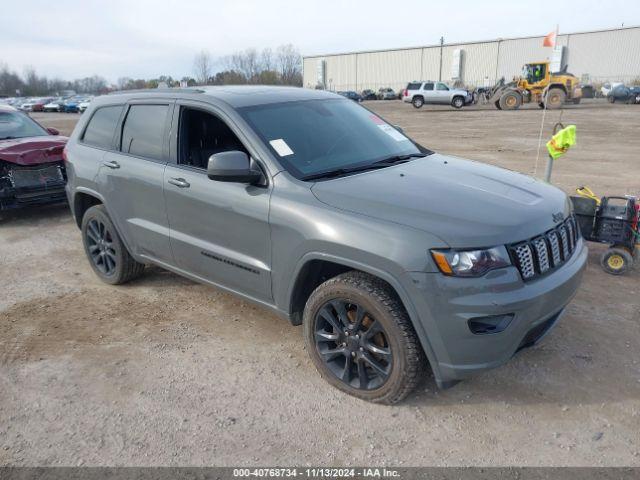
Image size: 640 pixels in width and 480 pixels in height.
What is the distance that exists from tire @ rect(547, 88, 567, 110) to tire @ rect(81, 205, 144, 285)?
1140 inches

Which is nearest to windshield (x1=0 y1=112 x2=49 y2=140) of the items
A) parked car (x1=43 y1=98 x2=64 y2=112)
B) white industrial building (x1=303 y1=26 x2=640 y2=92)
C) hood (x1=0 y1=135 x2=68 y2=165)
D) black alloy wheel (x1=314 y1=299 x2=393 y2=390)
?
hood (x1=0 y1=135 x2=68 y2=165)

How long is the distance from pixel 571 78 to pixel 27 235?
30.9 m

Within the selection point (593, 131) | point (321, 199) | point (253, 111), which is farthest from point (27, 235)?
point (593, 131)

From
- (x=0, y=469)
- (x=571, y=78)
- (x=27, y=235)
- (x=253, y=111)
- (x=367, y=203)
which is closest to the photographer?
(x=0, y=469)

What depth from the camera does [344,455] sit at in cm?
270

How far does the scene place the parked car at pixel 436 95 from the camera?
34.2 m

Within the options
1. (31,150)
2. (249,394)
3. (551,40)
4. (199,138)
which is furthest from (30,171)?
(551,40)

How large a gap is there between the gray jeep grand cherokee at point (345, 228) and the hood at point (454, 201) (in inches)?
0.5

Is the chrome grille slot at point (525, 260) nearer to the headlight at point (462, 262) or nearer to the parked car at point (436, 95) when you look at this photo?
the headlight at point (462, 262)

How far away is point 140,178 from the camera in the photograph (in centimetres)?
419

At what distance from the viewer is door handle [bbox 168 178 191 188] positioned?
3.80 m

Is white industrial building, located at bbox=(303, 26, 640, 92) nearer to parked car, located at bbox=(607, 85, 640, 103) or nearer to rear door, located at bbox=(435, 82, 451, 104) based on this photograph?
parked car, located at bbox=(607, 85, 640, 103)

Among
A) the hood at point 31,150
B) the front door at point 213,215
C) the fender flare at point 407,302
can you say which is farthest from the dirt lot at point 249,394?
the hood at point 31,150

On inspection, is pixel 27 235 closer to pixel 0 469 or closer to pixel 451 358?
pixel 0 469
